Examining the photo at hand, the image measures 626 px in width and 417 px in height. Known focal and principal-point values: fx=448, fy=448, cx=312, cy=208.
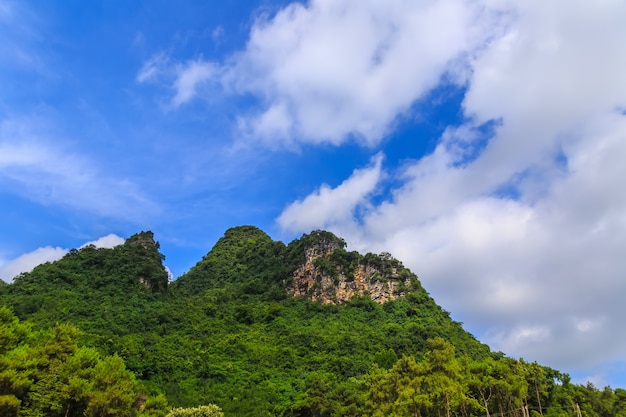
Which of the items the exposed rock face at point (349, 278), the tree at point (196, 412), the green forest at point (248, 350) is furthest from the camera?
the exposed rock face at point (349, 278)

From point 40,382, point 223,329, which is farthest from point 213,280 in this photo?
point 40,382

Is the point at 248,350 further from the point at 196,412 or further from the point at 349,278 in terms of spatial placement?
the point at 349,278

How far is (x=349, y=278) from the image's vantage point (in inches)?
3031

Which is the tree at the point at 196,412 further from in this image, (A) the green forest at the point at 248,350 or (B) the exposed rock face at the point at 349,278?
(B) the exposed rock face at the point at 349,278

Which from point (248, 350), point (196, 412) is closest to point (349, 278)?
point (248, 350)

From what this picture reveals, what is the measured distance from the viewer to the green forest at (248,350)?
2564 centimetres

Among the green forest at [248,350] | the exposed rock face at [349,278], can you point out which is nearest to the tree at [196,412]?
the green forest at [248,350]

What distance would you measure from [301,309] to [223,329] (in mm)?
15400

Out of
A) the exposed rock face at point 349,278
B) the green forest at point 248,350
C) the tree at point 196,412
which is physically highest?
the exposed rock face at point 349,278

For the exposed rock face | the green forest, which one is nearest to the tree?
the green forest

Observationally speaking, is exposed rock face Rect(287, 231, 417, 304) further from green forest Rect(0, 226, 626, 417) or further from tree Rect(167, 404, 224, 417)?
tree Rect(167, 404, 224, 417)

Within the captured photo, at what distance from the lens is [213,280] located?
3829 inches

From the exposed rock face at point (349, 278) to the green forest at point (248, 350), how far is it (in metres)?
0.36

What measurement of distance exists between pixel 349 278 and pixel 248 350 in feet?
94.5
